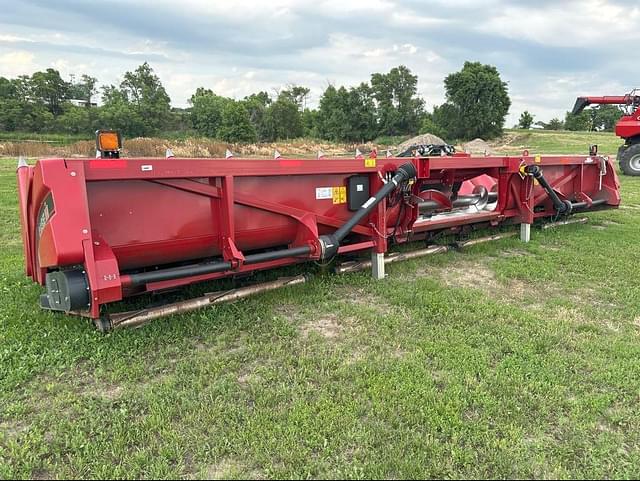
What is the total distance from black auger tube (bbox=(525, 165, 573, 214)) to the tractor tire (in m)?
10.4

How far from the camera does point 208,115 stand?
6512 cm

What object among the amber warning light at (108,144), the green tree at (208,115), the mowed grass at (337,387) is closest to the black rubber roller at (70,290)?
the mowed grass at (337,387)

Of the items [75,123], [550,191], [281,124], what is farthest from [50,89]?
[550,191]

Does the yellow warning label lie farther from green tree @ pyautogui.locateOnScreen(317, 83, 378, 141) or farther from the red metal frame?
green tree @ pyautogui.locateOnScreen(317, 83, 378, 141)

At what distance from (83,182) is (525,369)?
2.78 m

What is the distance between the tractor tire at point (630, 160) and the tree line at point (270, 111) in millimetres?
33356

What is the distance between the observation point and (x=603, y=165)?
722cm

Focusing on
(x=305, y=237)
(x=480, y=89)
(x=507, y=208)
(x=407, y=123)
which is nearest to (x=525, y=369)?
(x=305, y=237)

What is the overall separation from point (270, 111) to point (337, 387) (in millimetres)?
63188

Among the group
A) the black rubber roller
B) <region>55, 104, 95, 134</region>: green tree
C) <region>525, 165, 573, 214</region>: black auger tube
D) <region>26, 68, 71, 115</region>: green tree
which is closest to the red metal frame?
<region>525, 165, 573, 214</region>: black auger tube

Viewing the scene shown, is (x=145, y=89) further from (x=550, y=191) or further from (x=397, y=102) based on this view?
(x=550, y=191)

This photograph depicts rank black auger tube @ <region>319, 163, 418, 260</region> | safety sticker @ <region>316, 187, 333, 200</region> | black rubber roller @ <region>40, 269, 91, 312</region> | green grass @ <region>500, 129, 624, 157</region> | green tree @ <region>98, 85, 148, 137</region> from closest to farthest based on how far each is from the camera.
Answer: black rubber roller @ <region>40, 269, 91, 312</region>, black auger tube @ <region>319, 163, 418, 260</region>, safety sticker @ <region>316, 187, 333, 200</region>, green grass @ <region>500, 129, 624, 157</region>, green tree @ <region>98, 85, 148, 137</region>

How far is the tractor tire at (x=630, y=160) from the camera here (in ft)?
49.2

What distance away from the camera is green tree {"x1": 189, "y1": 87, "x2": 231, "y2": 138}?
211 ft
